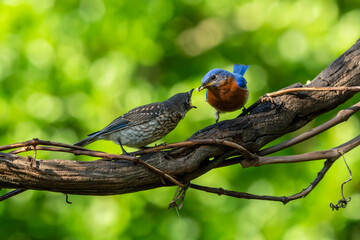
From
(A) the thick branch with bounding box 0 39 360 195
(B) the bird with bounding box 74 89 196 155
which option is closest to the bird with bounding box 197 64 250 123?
(B) the bird with bounding box 74 89 196 155

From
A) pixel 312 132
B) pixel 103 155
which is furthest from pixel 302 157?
pixel 103 155

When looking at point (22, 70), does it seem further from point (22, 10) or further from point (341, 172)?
point (341, 172)

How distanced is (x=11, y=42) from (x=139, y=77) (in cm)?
119

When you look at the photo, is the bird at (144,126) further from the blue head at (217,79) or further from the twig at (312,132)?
the twig at (312,132)

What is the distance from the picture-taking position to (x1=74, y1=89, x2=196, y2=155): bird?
3.11m

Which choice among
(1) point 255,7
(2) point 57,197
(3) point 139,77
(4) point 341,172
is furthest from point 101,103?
(4) point 341,172

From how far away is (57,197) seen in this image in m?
4.41

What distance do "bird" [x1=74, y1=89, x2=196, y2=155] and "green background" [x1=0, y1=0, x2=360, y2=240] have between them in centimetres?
87

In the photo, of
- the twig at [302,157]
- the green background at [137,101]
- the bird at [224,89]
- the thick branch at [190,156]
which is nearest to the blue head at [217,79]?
the bird at [224,89]

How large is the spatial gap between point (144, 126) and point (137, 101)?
1164 millimetres

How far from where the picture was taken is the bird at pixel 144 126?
3.11 meters

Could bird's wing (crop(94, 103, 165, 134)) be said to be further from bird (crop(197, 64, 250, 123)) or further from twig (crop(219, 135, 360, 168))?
twig (crop(219, 135, 360, 168))

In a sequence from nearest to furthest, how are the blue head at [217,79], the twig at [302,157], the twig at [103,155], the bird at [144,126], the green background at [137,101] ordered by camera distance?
the twig at [103,155]
the twig at [302,157]
the bird at [144,126]
the blue head at [217,79]
the green background at [137,101]

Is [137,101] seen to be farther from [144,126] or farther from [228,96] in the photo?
[144,126]
